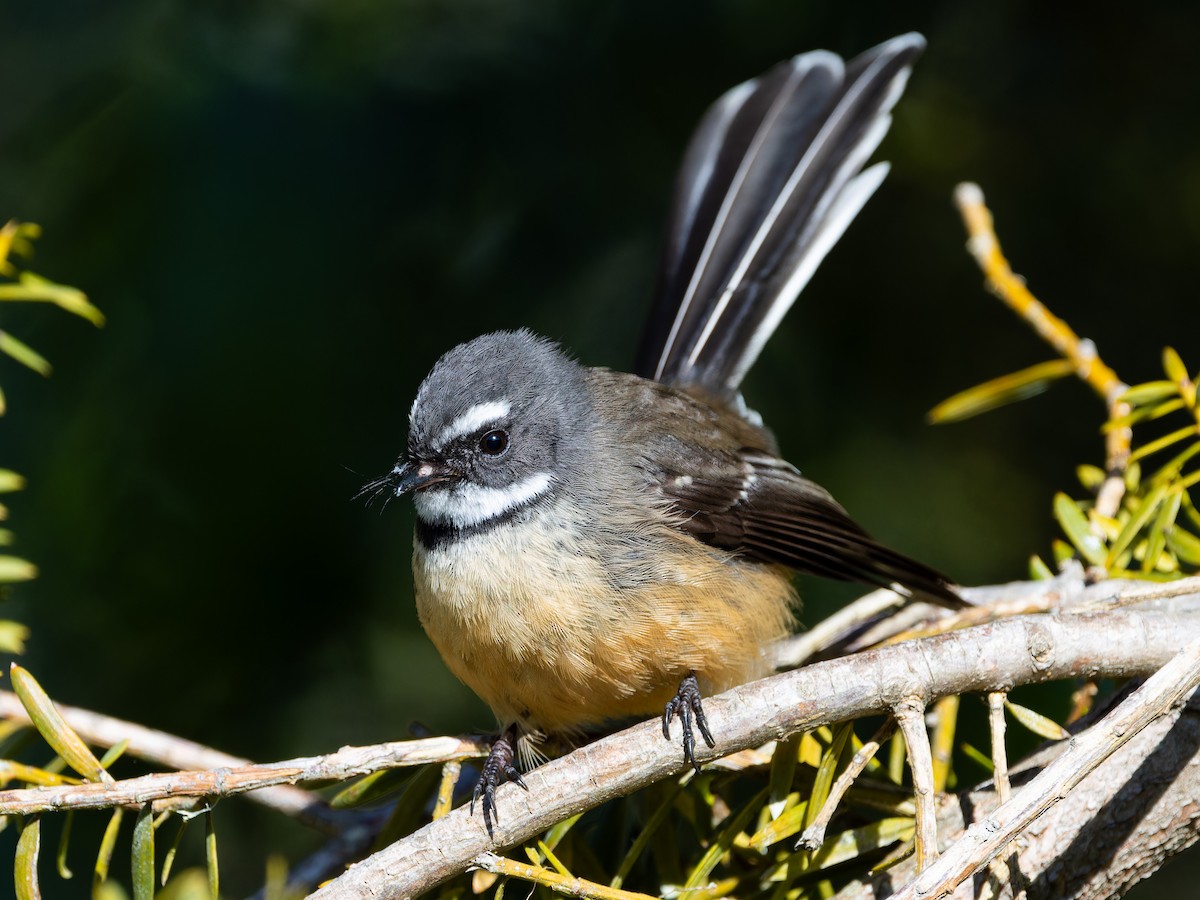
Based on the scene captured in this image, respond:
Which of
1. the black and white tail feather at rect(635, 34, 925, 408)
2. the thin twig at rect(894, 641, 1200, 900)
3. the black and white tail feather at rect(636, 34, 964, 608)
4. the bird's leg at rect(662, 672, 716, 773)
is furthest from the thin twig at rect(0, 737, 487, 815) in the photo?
the black and white tail feather at rect(635, 34, 925, 408)

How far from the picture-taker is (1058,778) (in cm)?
181

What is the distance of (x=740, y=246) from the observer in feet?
13.4

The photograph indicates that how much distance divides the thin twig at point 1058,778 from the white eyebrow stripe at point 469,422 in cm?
168

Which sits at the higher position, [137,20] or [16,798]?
[137,20]

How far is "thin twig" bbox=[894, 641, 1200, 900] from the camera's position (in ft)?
5.68

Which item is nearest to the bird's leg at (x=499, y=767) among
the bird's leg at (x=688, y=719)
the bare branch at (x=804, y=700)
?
the bare branch at (x=804, y=700)

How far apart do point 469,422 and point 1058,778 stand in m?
1.74

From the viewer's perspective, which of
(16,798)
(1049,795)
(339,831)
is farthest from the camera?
(339,831)

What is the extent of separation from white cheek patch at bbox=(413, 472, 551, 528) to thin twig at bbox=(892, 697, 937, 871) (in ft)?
4.10

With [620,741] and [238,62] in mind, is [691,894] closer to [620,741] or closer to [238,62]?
[620,741]

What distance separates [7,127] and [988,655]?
340 cm

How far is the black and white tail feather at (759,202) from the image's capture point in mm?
3863

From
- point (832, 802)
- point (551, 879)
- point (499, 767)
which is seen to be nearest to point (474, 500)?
point (499, 767)

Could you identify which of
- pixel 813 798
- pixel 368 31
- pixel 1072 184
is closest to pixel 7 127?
pixel 368 31
